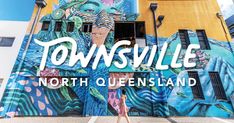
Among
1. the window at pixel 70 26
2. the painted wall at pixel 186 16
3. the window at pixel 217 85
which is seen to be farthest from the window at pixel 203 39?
the window at pixel 70 26

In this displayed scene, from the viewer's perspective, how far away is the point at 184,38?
12211 mm

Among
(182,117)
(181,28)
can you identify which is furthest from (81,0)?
(182,117)

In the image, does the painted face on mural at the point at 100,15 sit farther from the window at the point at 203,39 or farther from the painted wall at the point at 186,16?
→ the window at the point at 203,39

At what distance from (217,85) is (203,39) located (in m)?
3.03

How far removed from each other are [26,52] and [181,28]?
9.51 metres

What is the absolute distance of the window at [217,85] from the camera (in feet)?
34.6

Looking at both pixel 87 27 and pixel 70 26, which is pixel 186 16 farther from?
pixel 70 26

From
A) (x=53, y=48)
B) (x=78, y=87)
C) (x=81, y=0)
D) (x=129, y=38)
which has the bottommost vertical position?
(x=78, y=87)

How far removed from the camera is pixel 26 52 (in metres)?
11.3

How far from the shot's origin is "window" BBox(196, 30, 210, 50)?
1188 centimetres

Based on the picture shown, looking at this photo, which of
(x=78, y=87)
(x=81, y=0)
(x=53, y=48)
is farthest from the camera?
(x=81, y=0)

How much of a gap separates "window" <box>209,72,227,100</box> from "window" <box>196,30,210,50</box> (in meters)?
1.74

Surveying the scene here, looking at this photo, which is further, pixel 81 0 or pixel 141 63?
pixel 81 0

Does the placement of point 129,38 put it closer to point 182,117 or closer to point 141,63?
point 141,63
